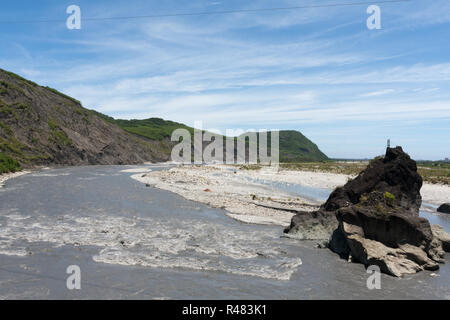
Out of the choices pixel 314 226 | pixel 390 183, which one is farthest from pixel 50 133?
pixel 390 183

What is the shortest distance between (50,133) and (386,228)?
97101mm

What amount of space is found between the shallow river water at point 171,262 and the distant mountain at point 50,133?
47.6 metres

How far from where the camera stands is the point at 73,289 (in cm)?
1184

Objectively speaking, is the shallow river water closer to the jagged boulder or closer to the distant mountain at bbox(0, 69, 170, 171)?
the jagged boulder

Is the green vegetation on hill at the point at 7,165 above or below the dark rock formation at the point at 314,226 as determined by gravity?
above

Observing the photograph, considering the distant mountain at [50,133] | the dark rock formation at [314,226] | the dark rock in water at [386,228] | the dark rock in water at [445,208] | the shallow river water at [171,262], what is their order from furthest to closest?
the distant mountain at [50,133]
the dark rock in water at [445,208]
the dark rock formation at [314,226]
the dark rock in water at [386,228]
the shallow river water at [171,262]

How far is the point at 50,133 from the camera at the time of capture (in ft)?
310

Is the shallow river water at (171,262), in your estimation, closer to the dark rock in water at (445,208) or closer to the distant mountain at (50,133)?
the dark rock in water at (445,208)

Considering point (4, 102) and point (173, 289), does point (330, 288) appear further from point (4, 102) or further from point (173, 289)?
point (4, 102)

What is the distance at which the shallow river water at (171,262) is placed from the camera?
39.9 ft

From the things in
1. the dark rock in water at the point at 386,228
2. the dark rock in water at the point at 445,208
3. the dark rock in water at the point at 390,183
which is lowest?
the dark rock in water at the point at 445,208

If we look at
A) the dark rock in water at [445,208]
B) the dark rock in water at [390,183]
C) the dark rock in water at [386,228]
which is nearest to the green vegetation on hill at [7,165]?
the dark rock in water at [386,228]
